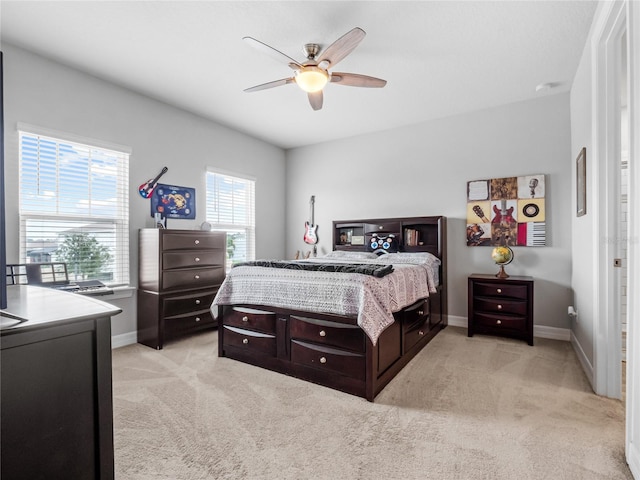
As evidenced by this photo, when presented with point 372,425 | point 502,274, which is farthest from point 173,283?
point 502,274

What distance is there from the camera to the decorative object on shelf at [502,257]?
11.7 ft

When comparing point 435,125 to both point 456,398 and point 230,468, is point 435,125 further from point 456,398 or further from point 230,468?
point 230,468

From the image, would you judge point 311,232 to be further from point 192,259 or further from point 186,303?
point 186,303

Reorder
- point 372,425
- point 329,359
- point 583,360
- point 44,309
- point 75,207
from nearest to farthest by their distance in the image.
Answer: point 44,309, point 372,425, point 329,359, point 583,360, point 75,207

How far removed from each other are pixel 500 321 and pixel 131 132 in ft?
14.6

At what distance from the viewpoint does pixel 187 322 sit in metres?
3.48

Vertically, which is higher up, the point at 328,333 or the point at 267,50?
the point at 267,50

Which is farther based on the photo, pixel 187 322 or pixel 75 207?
pixel 187 322

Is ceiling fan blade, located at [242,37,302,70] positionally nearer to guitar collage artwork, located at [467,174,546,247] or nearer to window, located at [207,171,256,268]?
window, located at [207,171,256,268]

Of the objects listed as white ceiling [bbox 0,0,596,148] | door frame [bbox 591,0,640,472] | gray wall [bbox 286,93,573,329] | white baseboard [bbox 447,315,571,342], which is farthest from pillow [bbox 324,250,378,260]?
door frame [bbox 591,0,640,472]

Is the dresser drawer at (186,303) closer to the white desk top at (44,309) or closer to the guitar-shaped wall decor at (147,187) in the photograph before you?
the guitar-shaped wall decor at (147,187)

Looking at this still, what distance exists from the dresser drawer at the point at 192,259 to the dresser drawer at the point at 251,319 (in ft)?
2.94

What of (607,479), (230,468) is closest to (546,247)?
(607,479)

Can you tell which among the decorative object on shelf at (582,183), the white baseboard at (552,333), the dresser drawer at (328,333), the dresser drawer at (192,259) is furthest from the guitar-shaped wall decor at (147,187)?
the white baseboard at (552,333)
